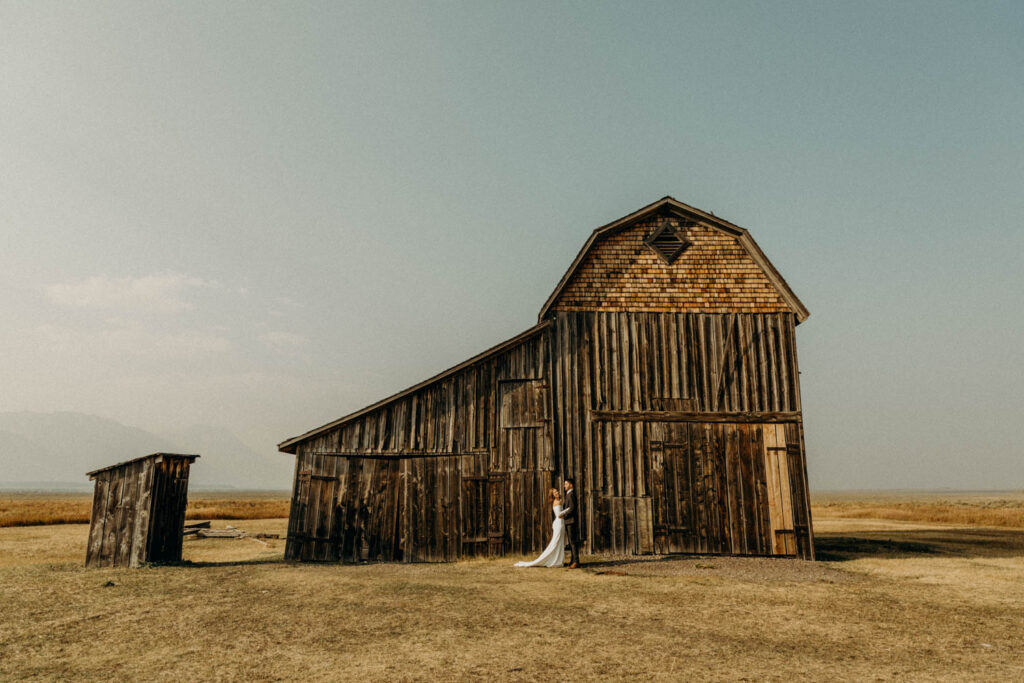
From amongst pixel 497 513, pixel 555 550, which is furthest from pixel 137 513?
pixel 555 550

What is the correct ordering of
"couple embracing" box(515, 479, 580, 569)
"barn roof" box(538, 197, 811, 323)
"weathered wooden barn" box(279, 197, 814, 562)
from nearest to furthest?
"couple embracing" box(515, 479, 580, 569)
"weathered wooden barn" box(279, 197, 814, 562)
"barn roof" box(538, 197, 811, 323)

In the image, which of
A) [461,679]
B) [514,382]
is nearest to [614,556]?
[514,382]

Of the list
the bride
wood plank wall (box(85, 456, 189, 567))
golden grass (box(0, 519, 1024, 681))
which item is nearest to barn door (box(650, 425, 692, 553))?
golden grass (box(0, 519, 1024, 681))

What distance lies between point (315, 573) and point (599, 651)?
305 inches

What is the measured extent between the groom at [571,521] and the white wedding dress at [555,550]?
0.45ft

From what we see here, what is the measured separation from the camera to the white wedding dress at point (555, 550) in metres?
13.7

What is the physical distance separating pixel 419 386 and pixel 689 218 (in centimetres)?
875

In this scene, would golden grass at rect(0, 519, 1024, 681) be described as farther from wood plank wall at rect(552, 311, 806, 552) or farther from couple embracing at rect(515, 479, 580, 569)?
wood plank wall at rect(552, 311, 806, 552)

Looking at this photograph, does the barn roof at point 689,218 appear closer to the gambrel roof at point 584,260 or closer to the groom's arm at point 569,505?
the gambrel roof at point 584,260

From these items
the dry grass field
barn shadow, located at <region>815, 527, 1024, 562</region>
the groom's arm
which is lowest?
barn shadow, located at <region>815, 527, 1024, 562</region>

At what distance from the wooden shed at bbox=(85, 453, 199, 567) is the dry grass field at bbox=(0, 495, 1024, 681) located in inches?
23.6

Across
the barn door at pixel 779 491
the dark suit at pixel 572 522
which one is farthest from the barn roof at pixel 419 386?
the barn door at pixel 779 491

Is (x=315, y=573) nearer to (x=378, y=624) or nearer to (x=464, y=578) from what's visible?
(x=464, y=578)

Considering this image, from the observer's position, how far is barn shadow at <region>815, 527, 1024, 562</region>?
53.5 ft
